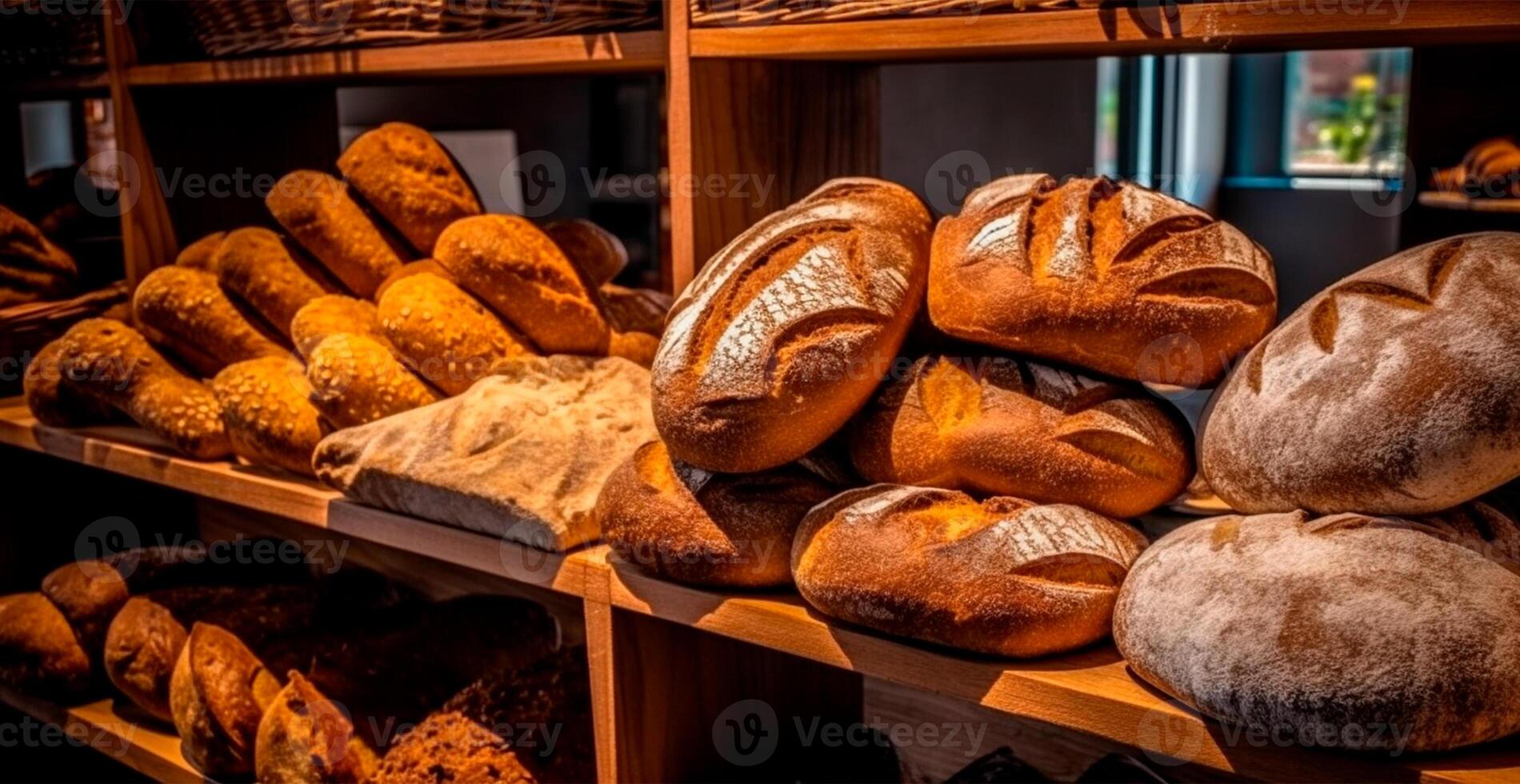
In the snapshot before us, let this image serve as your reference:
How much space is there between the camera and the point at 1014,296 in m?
1.10

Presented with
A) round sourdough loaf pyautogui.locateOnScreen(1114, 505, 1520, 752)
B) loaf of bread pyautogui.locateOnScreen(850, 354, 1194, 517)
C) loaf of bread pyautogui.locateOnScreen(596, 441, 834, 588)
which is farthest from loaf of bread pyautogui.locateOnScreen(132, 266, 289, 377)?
round sourdough loaf pyautogui.locateOnScreen(1114, 505, 1520, 752)

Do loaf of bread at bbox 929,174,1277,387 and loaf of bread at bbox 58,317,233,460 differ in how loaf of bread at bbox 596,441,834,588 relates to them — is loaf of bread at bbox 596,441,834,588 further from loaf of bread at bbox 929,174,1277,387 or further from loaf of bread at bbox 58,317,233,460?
loaf of bread at bbox 58,317,233,460

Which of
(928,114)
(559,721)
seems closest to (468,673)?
(559,721)

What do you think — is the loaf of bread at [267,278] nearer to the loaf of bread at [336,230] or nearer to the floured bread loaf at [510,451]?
the loaf of bread at [336,230]

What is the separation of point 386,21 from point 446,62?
0.37 feet

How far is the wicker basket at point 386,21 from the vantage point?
4.87 ft

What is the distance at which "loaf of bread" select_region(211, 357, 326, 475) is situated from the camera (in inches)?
64.3

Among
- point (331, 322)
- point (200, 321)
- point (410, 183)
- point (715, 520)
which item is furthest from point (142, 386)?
point (715, 520)

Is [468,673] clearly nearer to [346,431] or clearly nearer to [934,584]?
[346,431]

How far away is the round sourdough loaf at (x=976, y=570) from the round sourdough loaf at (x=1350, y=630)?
8 centimetres

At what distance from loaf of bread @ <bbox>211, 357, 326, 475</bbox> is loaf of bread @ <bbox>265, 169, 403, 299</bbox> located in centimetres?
15

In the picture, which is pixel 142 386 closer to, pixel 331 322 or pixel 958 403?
pixel 331 322

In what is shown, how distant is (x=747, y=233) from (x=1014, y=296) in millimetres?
298

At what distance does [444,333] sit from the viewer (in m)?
1.53
